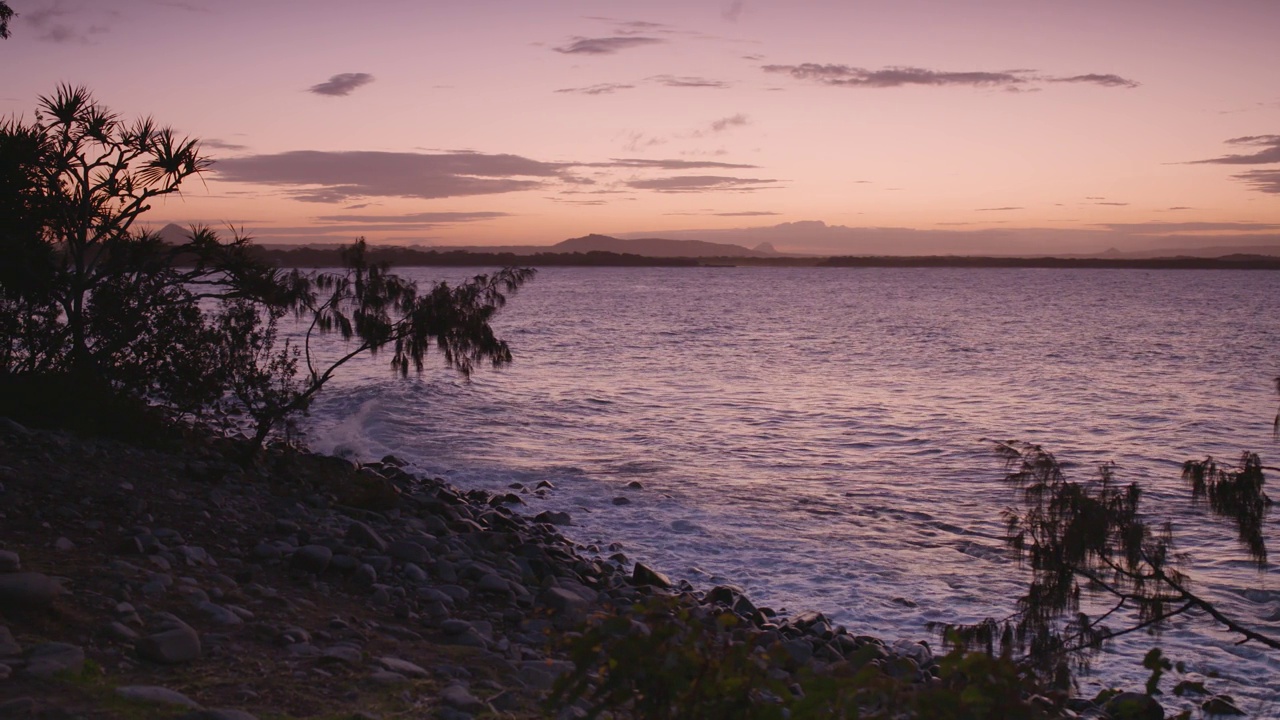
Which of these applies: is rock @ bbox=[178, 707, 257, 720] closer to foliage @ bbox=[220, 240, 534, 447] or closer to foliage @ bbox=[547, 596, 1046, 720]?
foliage @ bbox=[547, 596, 1046, 720]

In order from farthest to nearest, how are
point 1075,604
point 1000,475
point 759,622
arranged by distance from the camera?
1. point 1000,475
2. point 759,622
3. point 1075,604

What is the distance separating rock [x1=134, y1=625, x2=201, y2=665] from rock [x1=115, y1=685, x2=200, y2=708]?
65 cm

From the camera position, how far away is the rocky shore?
236 inches

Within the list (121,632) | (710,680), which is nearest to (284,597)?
(121,632)

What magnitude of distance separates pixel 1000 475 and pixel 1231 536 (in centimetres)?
493

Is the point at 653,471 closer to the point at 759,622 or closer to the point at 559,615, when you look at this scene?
the point at 759,622

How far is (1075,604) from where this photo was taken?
24.6 ft

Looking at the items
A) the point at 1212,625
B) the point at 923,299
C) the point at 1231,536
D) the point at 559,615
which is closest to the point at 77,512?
the point at 559,615

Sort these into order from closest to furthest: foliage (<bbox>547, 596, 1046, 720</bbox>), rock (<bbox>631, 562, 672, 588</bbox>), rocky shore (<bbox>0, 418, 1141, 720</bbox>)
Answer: foliage (<bbox>547, 596, 1046, 720</bbox>), rocky shore (<bbox>0, 418, 1141, 720</bbox>), rock (<bbox>631, 562, 672, 588</bbox>)

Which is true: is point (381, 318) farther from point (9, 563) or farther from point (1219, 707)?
point (1219, 707)

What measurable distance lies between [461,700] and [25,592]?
318cm

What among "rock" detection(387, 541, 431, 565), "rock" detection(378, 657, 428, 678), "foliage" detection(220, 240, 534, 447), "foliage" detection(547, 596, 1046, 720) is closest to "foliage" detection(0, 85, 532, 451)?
"foliage" detection(220, 240, 534, 447)

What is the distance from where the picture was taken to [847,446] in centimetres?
2273

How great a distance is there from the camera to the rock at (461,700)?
6.32 metres
